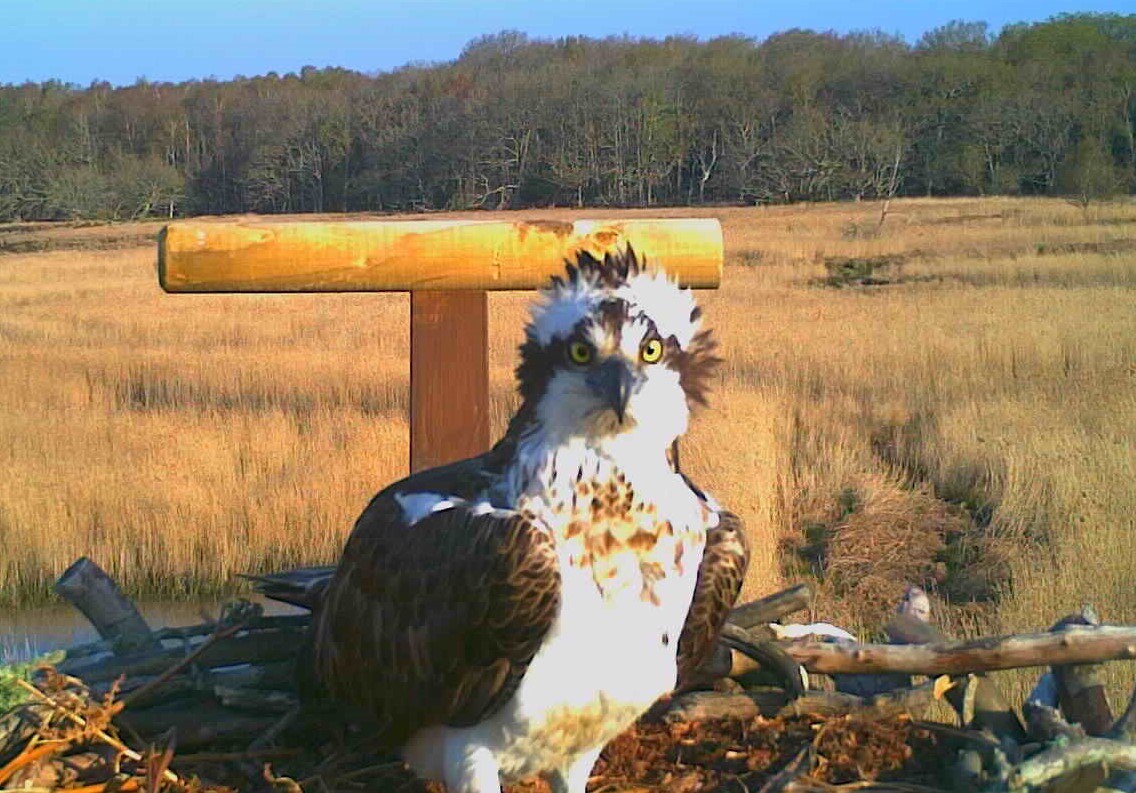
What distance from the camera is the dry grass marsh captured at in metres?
9.88

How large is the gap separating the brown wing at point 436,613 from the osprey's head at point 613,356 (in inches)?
12.3

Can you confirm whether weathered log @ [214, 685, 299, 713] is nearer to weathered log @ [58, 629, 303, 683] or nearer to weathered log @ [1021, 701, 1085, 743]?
weathered log @ [58, 629, 303, 683]

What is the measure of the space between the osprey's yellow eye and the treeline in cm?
4843

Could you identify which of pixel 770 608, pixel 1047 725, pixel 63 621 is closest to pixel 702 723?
pixel 770 608

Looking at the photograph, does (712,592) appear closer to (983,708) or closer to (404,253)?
(983,708)

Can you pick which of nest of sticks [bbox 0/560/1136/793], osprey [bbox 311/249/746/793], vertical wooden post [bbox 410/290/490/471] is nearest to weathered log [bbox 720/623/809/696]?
nest of sticks [bbox 0/560/1136/793]

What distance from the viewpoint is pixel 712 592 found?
3.78 m

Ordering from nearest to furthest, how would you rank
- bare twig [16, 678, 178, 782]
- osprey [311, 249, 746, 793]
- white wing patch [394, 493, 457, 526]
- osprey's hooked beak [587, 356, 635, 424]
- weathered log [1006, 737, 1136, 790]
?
osprey's hooked beak [587, 356, 635, 424] < osprey [311, 249, 746, 793] < white wing patch [394, 493, 457, 526] < weathered log [1006, 737, 1136, 790] < bare twig [16, 678, 178, 782]

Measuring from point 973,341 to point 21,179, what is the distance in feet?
155

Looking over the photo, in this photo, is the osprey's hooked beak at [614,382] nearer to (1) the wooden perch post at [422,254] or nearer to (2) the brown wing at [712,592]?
(2) the brown wing at [712,592]

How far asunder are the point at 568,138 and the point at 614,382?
5545 centimetres

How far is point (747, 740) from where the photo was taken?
4.41 m

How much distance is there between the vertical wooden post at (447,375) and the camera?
4637 millimetres

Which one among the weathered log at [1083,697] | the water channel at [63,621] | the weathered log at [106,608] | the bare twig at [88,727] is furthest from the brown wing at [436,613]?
the water channel at [63,621]
